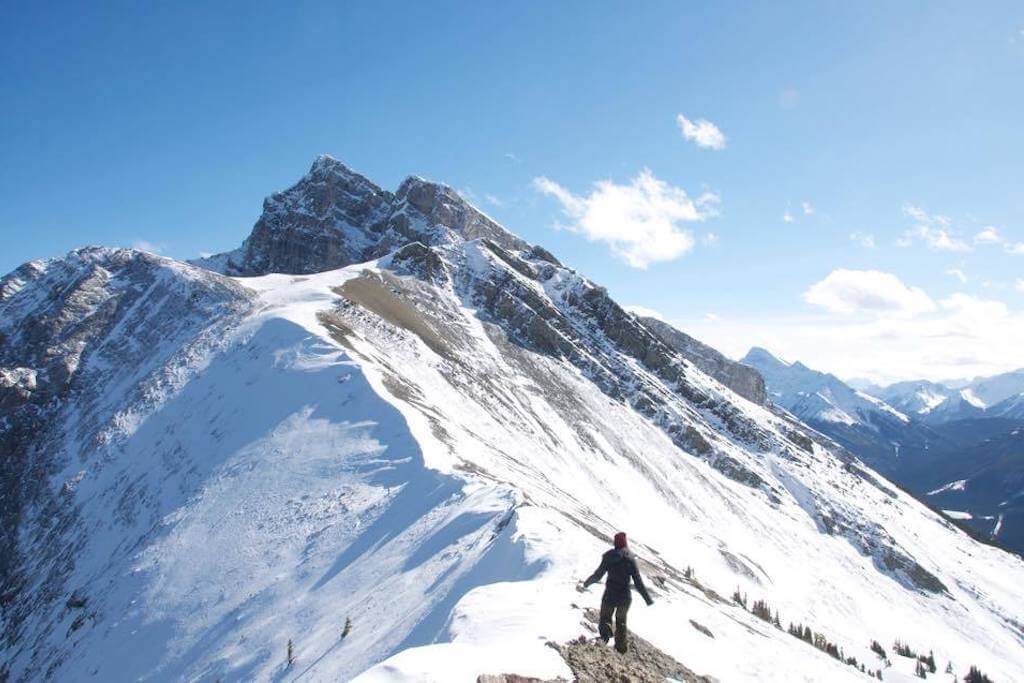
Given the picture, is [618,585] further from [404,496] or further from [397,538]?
[404,496]

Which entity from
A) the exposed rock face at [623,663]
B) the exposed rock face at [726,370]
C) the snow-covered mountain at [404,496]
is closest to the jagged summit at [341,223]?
the snow-covered mountain at [404,496]

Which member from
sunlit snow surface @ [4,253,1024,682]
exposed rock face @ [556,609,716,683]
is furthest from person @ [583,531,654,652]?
sunlit snow surface @ [4,253,1024,682]

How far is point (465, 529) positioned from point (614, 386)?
75.7 meters

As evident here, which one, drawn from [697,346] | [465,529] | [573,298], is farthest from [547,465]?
[697,346]

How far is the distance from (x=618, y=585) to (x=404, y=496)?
16761 millimetres

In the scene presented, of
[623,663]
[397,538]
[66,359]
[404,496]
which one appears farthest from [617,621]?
[66,359]

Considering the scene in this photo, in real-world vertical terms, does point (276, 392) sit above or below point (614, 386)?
below

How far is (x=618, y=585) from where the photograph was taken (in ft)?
39.6

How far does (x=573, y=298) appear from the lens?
117625 mm

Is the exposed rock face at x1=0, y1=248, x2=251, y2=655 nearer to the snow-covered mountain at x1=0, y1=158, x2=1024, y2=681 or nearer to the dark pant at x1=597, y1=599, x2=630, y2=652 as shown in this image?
the snow-covered mountain at x1=0, y1=158, x2=1024, y2=681

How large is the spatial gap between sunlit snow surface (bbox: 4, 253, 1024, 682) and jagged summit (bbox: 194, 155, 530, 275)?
6667 cm

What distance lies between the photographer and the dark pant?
12289 millimetres

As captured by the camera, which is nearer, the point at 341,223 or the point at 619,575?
the point at 619,575

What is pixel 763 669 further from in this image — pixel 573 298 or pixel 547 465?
pixel 573 298
